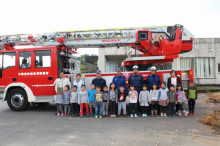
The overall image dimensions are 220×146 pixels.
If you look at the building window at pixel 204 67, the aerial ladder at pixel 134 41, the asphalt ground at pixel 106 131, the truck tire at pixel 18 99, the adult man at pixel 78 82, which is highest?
the aerial ladder at pixel 134 41

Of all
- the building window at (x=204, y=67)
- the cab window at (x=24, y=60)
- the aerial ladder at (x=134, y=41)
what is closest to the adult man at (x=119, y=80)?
the aerial ladder at (x=134, y=41)

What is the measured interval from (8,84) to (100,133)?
4.85 meters

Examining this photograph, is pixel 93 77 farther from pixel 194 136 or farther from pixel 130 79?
pixel 194 136

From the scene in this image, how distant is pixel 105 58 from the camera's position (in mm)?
15922

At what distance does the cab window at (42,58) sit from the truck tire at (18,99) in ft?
4.33

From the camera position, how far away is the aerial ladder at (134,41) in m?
7.09

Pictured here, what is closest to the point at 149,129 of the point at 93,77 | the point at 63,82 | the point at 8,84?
the point at 93,77

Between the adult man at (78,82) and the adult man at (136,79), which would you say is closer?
the adult man at (136,79)

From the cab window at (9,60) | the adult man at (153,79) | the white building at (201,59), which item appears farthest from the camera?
the white building at (201,59)

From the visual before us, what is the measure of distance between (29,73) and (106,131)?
424 centimetres

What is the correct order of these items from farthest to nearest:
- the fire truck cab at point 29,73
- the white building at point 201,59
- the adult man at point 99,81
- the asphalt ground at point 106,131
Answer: the white building at point 201,59 → the fire truck cab at point 29,73 → the adult man at point 99,81 → the asphalt ground at point 106,131

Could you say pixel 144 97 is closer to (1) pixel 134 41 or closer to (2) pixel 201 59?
(1) pixel 134 41

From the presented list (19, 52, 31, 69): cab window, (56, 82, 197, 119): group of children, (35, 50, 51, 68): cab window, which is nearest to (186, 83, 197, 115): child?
(56, 82, 197, 119): group of children

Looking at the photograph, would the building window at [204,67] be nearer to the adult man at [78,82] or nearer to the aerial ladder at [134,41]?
the aerial ladder at [134,41]
